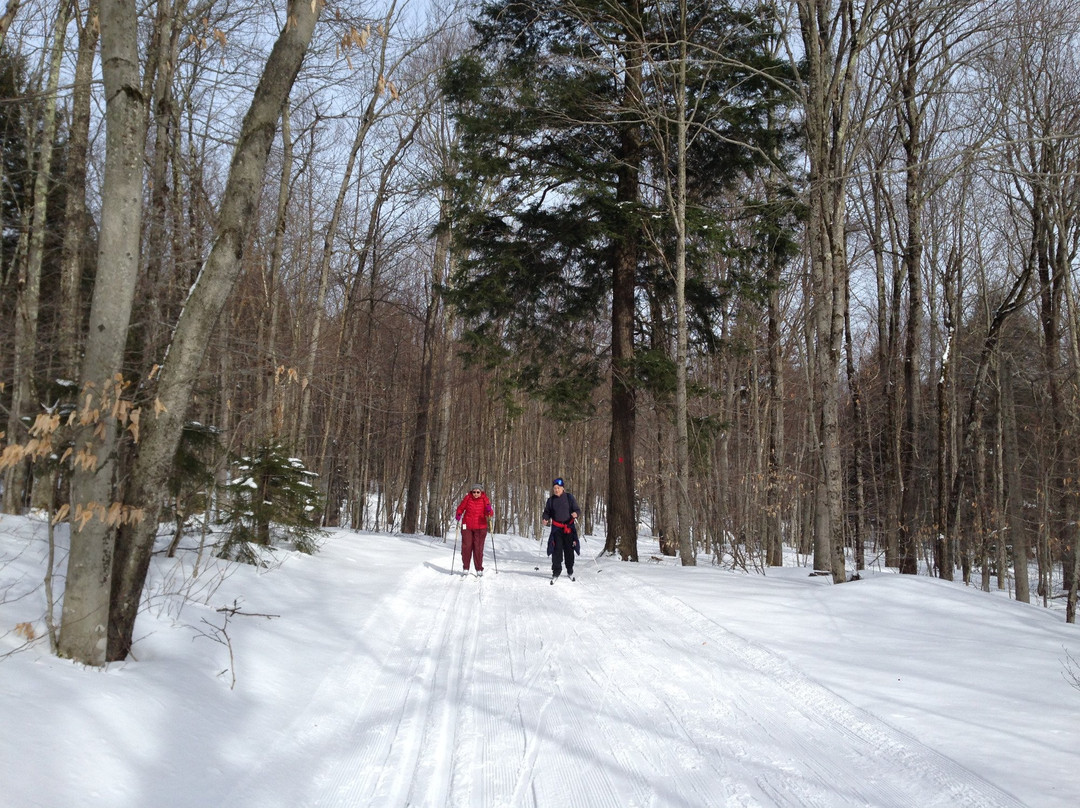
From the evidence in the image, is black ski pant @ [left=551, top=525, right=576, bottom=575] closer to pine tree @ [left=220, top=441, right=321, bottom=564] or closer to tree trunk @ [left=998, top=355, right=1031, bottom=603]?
pine tree @ [left=220, top=441, right=321, bottom=564]

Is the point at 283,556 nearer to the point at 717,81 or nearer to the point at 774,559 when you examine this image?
the point at 717,81

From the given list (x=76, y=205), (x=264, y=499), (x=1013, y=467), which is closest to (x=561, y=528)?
(x=264, y=499)

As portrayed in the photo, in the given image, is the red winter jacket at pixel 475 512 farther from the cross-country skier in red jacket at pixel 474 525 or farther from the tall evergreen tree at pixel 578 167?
the tall evergreen tree at pixel 578 167

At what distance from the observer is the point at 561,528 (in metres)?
12.4

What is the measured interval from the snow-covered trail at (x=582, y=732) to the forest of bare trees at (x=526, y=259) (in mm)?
1869

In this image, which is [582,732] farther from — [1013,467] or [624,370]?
[1013,467]

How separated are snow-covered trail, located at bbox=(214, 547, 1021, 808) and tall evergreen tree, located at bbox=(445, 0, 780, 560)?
8785mm

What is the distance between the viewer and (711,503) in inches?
627

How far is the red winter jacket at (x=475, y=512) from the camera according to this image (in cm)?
1254

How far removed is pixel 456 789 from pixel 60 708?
7.46 ft

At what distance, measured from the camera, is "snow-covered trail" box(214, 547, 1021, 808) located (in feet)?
13.1

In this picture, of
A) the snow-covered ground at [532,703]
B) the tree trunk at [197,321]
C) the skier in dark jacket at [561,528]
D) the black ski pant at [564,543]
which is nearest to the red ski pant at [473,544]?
the skier in dark jacket at [561,528]

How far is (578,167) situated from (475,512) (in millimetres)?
7790

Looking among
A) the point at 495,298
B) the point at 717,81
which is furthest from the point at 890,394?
the point at 495,298
